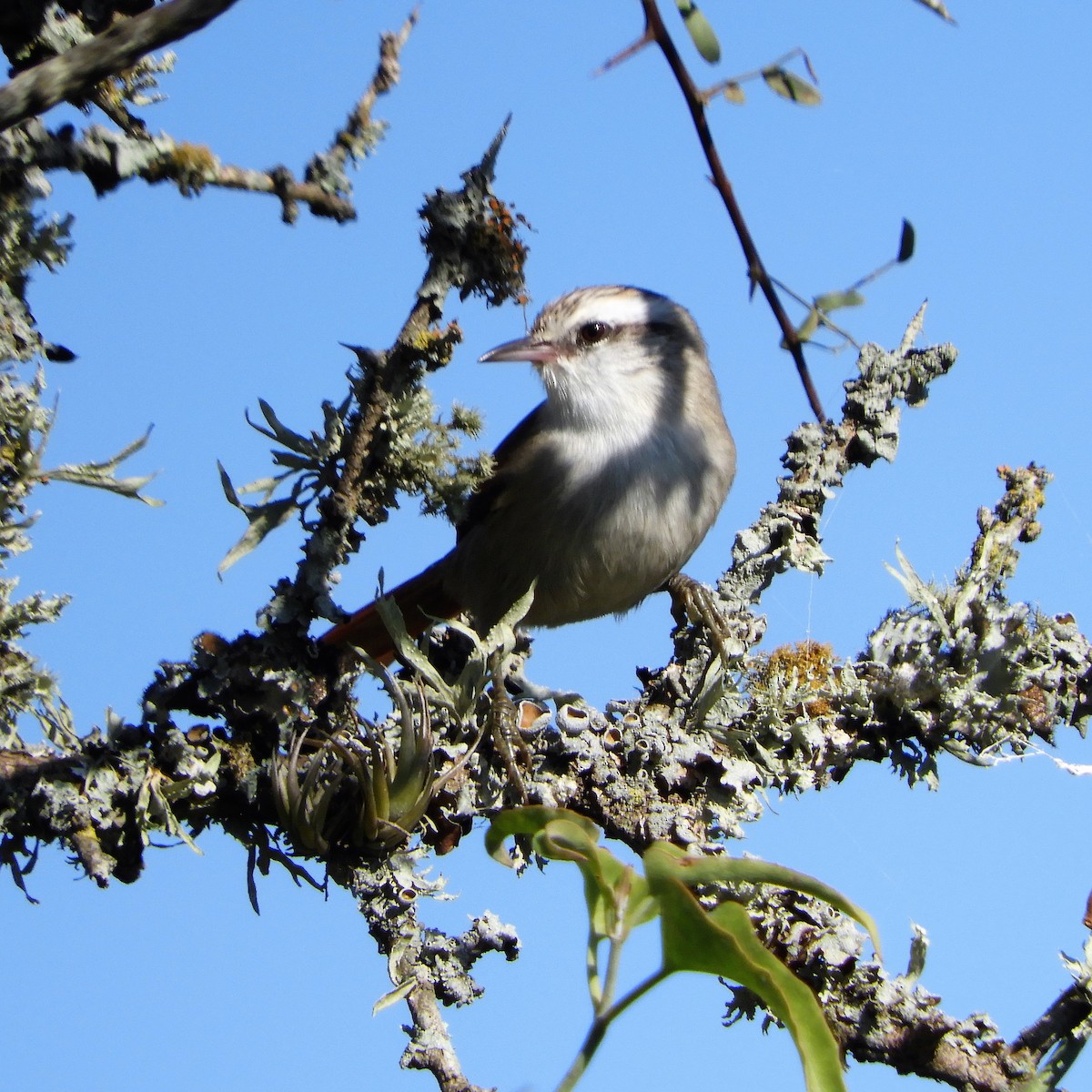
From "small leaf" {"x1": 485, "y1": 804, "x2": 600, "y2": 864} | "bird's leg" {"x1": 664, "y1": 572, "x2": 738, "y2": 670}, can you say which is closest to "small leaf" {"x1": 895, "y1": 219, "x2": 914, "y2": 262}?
"bird's leg" {"x1": 664, "y1": 572, "x2": 738, "y2": 670}

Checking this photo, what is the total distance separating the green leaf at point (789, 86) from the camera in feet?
6.77

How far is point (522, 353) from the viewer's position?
4.62 meters

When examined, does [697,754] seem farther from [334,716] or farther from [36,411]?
[36,411]

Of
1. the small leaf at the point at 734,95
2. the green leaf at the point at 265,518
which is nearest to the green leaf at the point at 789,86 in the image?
the small leaf at the point at 734,95

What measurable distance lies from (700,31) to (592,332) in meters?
2.88

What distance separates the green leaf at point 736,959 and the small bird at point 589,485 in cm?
263

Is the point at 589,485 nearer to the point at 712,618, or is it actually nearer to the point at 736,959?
the point at 712,618

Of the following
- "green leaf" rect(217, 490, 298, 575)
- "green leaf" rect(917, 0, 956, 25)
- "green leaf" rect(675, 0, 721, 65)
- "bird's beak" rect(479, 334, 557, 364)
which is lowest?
"green leaf" rect(217, 490, 298, 575)

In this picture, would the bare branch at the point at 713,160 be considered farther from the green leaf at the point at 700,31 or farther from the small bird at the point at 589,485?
the small bird at the point at 589,485

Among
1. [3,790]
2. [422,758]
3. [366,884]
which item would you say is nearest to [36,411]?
[3,790]

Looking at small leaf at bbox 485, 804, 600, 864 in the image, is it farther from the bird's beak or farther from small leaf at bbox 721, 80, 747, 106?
the bird's beak

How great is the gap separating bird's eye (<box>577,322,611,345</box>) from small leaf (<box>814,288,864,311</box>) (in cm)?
226

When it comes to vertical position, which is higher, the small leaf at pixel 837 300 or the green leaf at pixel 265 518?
the small leaf at pixel 837 300

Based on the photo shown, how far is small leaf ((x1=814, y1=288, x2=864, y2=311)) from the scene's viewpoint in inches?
99.1
